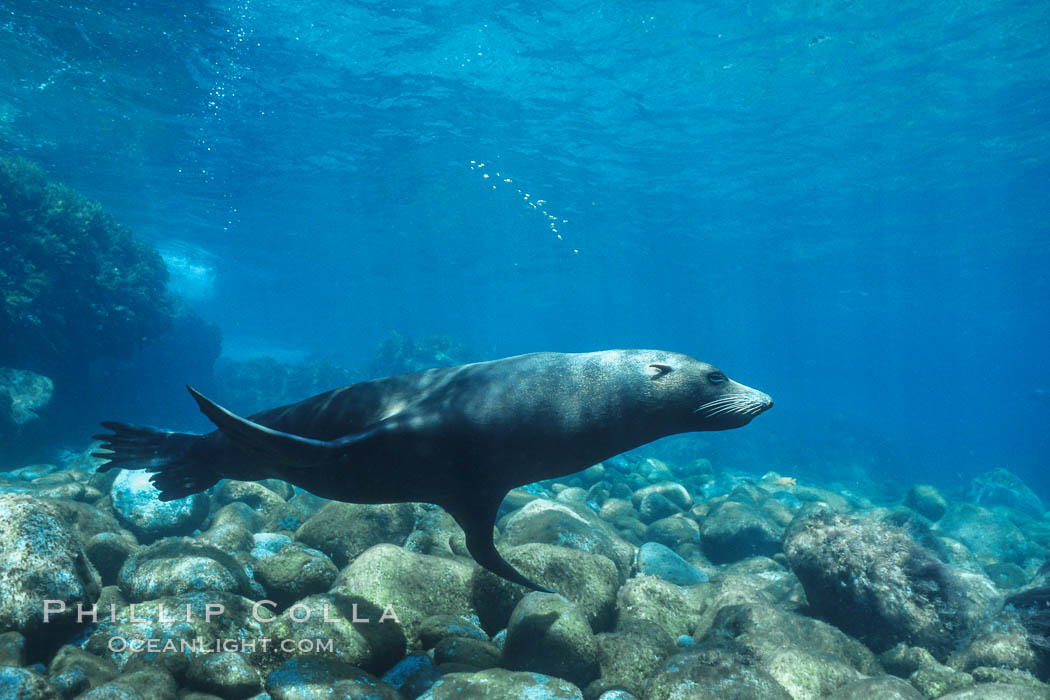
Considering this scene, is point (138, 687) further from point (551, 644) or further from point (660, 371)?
point (660, 371)

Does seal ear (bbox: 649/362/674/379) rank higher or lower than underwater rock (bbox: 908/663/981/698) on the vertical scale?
higher

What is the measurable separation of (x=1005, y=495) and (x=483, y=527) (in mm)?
24661

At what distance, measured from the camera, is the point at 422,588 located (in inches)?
139

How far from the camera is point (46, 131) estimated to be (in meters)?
19.5

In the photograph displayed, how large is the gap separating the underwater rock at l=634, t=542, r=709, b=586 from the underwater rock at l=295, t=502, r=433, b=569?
2427mm

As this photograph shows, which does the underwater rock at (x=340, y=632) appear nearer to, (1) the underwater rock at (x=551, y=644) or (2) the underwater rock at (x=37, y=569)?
(1) the underwater rock at (x=551, y=644)

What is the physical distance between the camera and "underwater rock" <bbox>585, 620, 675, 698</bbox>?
295 centimetres

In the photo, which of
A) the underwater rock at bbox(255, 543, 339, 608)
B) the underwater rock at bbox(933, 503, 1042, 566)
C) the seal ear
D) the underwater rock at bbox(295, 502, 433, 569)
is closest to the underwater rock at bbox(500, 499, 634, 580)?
the underwater rock at bbox(295, 502, 433, 569)

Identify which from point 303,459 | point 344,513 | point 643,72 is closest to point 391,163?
point 643,72

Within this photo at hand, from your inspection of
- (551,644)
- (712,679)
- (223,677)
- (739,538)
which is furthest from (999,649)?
(223,677)

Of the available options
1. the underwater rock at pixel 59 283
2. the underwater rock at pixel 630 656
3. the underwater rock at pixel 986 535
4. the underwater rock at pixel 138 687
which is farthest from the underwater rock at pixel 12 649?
the underwater rock at pixel 59 283

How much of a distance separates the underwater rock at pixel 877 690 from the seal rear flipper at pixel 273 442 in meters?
3.03

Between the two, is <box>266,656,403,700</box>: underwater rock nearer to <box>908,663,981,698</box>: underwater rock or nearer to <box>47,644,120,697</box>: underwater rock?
<box>47,644,120,697</box>: underwater rock

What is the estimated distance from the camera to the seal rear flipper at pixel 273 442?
2697 mm
